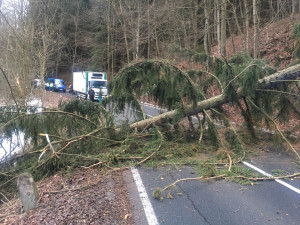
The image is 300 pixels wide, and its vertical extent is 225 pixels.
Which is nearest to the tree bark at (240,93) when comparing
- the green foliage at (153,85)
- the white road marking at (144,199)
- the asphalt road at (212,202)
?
the green foliage at (153,85)

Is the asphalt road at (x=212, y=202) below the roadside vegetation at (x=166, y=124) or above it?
below

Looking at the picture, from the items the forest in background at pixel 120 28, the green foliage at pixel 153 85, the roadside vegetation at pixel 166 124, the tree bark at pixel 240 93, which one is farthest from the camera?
the forest in background at pixel 120 28

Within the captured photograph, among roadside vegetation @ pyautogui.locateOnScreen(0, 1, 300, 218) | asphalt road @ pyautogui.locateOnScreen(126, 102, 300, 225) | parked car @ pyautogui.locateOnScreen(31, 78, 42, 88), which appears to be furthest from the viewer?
parked car @ pyautogui.locateOnScreen(31, 78, 42, 88)

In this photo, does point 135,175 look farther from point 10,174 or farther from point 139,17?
point 139,17

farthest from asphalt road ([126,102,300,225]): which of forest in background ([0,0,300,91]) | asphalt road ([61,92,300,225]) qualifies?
forest in background ([0,0,300,91])

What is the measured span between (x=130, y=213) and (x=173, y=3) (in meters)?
21.0

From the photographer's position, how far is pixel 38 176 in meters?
6.01

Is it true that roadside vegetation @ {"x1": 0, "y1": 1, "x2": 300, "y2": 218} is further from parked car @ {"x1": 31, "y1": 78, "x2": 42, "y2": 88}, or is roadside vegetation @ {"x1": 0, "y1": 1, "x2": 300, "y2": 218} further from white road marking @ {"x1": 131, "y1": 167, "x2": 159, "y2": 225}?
parked car @ {"x1": 31, "y1": 78, "x2": 42, "y2": 88}

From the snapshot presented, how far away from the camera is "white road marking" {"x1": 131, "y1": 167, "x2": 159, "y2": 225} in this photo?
392cm

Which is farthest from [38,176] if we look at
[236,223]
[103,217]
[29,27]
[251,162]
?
[29,27]

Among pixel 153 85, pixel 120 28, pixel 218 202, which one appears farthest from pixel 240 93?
pixel 120 28

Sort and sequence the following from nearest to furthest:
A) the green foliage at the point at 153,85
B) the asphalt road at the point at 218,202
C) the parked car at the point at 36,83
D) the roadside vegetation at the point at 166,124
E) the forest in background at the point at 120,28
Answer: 1. the asphalt road at the point at 218,202
2. the roadside vegetation at the point at 166,124
3. the green foliage at the point at 153,85
4. the forest in background at the point at 120,28
5. the parked car at the point at 36,83

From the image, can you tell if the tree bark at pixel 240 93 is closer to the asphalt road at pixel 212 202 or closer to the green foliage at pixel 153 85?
the green foliage at pixel 153 85

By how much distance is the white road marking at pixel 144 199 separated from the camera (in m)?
3.92
